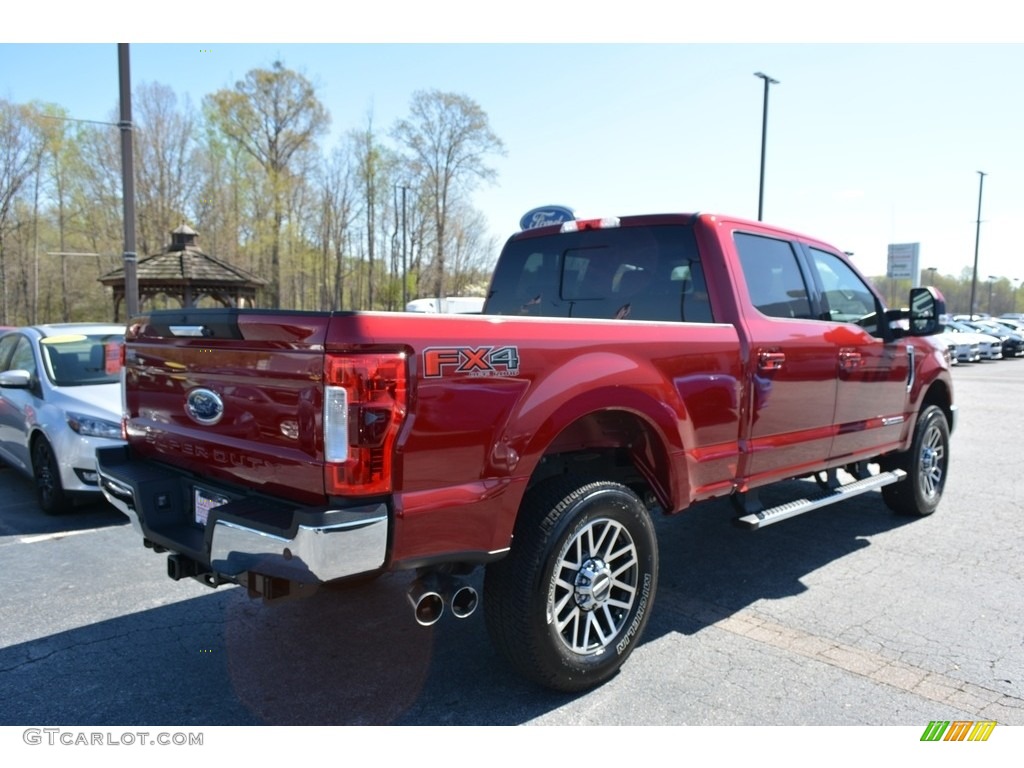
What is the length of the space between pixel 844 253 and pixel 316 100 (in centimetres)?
4104

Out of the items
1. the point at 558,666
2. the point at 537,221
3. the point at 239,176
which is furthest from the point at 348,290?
the point at 558,666

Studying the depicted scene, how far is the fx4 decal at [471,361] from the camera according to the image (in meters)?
2.54

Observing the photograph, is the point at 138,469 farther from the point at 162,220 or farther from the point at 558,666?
the point at 162,220

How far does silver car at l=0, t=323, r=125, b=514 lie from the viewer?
5.81 metres

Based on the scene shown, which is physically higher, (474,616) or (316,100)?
(316,100)

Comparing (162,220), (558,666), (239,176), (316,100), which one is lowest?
(558,666)

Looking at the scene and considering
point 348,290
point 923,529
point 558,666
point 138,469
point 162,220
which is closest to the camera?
point 558,666

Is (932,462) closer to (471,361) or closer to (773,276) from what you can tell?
(773,276)

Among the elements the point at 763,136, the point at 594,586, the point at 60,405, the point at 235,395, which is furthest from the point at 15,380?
the point at 763,136

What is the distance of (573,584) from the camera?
3.14m

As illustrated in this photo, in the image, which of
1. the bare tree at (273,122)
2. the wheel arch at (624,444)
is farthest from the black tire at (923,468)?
the bare tree at (273,122)

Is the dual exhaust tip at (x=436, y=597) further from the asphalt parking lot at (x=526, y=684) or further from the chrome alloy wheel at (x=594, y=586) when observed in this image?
the asphalt parking lot at (x=526, y=684)

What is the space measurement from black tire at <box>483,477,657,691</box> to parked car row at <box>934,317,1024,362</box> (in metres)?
25.3

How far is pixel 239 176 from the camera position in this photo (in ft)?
136
